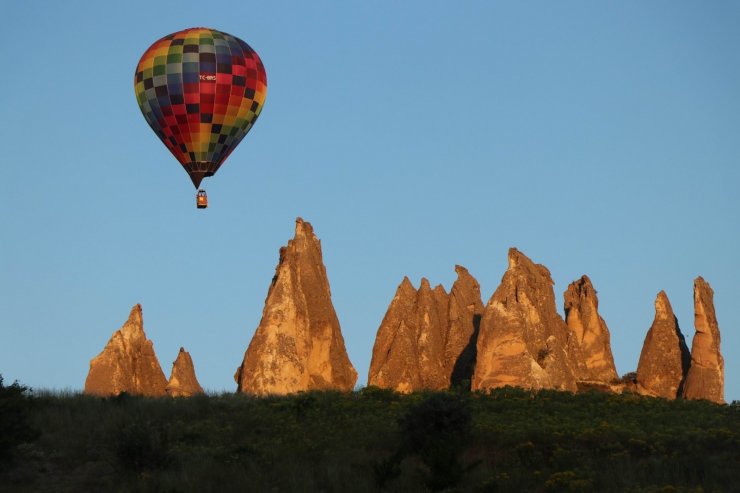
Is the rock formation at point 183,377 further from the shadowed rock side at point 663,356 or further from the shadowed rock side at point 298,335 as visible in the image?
the shadowed rock side at point 663,356

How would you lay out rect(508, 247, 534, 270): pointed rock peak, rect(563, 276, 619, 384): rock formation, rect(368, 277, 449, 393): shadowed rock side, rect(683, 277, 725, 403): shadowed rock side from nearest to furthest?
rect(508, 247, 534, 270): pointed rock peak → rect(368, 277, 449, 393): shadowed rock side → rect(683, 277, 725, 403): shadowed rock side → rect(563, 276, 619, 384): rock formation

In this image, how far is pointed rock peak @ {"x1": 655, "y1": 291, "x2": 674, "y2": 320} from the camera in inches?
3270

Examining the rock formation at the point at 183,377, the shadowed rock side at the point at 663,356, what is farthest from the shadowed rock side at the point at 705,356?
the rock formation at the point at 183,377

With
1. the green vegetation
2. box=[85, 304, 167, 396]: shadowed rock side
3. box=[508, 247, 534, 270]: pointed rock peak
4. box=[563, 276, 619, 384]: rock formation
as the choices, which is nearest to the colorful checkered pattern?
box=[85, 304, 167, 396]: shadowed rock side

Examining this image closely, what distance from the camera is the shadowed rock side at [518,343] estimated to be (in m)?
66.2

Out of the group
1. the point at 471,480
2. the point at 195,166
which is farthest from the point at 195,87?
the point at 471,480

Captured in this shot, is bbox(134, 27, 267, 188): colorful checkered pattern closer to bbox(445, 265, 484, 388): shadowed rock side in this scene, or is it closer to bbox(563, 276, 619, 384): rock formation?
bbox(445, 265, 484, 388): shadowed rock side

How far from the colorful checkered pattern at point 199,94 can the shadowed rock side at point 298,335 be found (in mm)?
6659

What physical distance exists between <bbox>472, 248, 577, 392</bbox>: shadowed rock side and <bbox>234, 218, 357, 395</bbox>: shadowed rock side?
321 inches

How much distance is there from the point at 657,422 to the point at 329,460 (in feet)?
35.7

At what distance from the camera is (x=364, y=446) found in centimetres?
4153

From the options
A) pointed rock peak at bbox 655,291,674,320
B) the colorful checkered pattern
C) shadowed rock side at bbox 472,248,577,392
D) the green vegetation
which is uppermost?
the colorful checkered pattern

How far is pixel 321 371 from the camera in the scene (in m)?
73.6

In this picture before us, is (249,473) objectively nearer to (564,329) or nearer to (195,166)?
(195,166)
